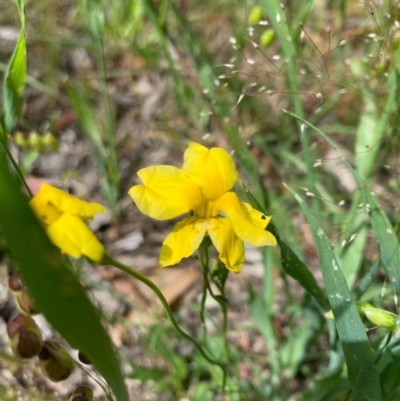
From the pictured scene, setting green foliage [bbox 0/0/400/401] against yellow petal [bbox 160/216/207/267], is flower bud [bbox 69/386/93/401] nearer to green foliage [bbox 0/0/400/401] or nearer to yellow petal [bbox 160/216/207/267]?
green foliage [bbox 0/0/400/401]

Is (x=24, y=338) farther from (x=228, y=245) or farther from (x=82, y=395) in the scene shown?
(x=228, y=245)

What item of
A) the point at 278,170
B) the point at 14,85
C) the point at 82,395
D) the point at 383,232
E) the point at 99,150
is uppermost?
the point at 14,85

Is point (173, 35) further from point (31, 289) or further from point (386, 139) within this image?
point (31, 289)

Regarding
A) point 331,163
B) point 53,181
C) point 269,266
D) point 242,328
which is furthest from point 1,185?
point 331,163

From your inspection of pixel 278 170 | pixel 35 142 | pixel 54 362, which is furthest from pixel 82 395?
pixel 278 170

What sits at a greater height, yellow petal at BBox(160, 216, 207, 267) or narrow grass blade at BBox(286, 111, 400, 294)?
yellow petal at BBox(160, 216, 207, 267)

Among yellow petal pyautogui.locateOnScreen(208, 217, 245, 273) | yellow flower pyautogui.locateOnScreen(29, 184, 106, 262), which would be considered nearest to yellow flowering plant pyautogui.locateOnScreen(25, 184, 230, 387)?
yellow flower pyautogui.locateOnScreen(29, 184, 106, 262)
